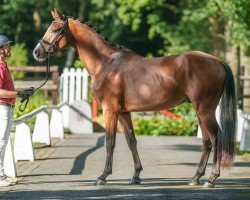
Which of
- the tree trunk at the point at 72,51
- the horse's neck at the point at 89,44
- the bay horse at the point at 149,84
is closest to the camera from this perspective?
the bay horse at the point at 149,84

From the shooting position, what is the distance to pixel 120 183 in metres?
14.1

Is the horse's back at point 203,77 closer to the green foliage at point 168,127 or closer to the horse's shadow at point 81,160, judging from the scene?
the horse's shadow at point 81,160

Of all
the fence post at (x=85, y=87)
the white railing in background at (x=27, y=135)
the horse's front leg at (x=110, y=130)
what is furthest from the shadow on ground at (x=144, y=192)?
Answer: the fence post at (x=85, y=87)

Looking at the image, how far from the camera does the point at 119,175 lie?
15.3m

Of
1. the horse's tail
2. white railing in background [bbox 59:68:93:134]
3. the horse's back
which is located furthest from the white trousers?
white railing in background [bbox 59:68:93:134]

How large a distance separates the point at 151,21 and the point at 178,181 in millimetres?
28814

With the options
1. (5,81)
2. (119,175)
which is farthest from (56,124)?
(5,81)

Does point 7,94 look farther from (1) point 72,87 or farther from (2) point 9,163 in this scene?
(1) point 72,87

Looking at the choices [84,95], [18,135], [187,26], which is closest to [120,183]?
[18,135]

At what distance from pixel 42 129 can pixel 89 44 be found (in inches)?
266

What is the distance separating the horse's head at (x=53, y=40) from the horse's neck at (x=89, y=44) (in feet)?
0.49

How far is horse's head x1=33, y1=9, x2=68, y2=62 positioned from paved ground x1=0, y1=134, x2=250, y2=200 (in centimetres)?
190

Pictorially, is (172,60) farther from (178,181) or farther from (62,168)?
(62,168)

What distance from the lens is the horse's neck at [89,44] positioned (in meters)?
14.6
